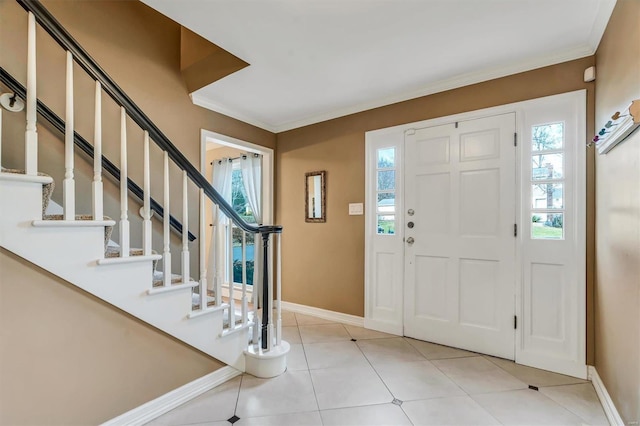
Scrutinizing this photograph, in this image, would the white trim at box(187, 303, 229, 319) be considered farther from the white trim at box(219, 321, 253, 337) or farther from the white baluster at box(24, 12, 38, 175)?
the white baluster at box(24, 12, 38, 175)

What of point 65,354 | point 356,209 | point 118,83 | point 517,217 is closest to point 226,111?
point 118,83

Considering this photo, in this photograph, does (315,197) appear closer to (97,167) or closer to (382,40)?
(382,40)

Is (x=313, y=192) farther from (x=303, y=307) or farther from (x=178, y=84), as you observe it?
(x=178, y=84)

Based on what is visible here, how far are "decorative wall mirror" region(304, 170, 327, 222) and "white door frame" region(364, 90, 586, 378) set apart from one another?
57 centimetres

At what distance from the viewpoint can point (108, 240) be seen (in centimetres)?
155

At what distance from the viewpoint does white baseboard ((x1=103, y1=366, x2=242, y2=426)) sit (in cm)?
158

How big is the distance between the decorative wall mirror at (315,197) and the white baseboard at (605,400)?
260cm

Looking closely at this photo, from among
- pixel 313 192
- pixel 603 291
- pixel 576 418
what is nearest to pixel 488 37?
pixel 603 291

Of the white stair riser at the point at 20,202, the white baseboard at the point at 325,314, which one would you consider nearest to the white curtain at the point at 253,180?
the white baseboard at the point at 325,314

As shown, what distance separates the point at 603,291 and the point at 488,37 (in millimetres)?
1873

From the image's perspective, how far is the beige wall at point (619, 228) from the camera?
51.9 inches

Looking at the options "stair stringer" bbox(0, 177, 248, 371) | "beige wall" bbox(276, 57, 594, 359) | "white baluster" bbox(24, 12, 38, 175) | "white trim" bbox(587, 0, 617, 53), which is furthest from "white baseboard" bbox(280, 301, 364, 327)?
"white trim" bbox(587, 0, 617, 53)

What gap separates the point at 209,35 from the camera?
1927 millimetres

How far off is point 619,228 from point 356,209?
81.0 inches
